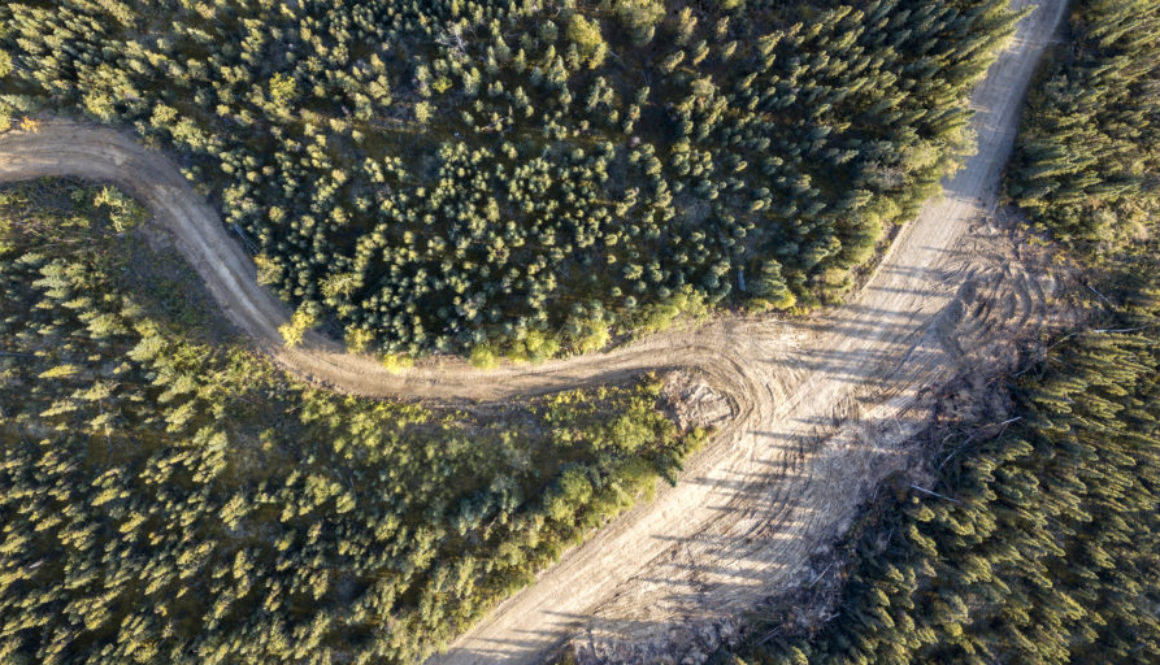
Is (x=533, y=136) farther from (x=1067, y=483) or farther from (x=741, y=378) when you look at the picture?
(x=1067, y=483)

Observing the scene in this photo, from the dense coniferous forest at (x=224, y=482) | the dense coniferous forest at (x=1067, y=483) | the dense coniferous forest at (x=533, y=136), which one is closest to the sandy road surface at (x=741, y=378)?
the dense coniferous forest at (x=224, y=482)

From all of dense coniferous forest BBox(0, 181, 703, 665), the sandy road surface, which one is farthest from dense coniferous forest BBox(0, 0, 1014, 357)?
dense coniferous forest BBox(0, 181, 703, 665)

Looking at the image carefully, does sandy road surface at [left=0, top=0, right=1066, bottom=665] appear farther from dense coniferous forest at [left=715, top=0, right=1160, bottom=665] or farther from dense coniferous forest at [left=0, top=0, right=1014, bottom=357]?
dense coniferous forest at [left=715, top=0, right=1160, bottom=665]

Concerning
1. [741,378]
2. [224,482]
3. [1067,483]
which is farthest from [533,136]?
[1067,483]

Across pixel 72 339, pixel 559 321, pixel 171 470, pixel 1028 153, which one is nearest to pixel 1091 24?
pixel 1028 153

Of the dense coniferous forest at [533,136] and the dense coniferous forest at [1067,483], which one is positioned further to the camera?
the dense coniferous forest at [533,136]

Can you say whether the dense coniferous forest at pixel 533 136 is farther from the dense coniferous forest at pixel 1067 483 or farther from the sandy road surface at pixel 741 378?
the dense coniferous forest at pixel 1067 483
